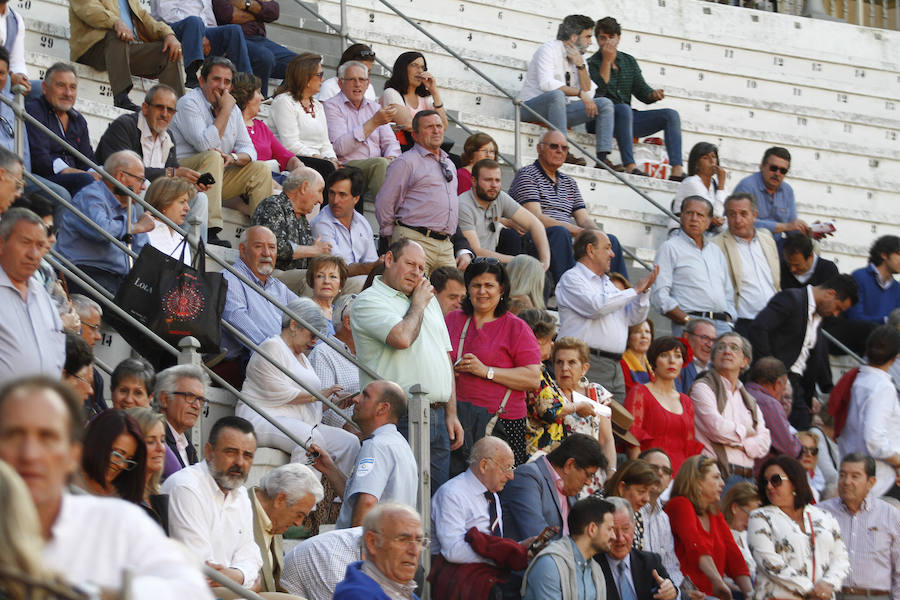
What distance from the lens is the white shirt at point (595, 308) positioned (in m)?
8.74

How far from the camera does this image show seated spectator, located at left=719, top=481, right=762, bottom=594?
8078 mm

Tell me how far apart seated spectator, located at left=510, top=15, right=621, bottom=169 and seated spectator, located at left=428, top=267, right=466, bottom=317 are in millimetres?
3948

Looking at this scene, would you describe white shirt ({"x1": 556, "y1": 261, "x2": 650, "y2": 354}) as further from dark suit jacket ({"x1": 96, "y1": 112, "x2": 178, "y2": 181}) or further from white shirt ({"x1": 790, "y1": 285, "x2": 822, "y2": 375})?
dark suit jacket ({"x1": 96, "y1": 112, "x2": 178, "y2": 181})

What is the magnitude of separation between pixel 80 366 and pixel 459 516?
167cm

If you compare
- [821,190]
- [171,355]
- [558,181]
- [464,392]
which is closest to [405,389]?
[464,392]

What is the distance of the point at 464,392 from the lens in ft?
24.3

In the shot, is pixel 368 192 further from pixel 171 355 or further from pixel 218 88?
pixel 171 355

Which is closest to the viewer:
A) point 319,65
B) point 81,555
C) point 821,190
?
point 81,555

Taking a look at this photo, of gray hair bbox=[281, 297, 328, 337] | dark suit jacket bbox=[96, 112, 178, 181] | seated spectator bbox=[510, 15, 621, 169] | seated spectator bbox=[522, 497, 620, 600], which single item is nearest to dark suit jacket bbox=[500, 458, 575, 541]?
seated spectator bbox=[522, 497, 620, 600]

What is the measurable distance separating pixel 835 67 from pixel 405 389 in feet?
30.0

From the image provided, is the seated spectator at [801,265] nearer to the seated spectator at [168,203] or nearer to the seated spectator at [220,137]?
the seated spectator at [220,137]

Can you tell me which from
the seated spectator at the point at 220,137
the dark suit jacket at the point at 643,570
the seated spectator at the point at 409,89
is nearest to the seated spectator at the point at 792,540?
the dark suit jacket at the point at 643,570

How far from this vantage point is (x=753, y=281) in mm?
10344

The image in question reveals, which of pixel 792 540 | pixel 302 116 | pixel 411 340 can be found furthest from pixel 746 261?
pixel 411 340
